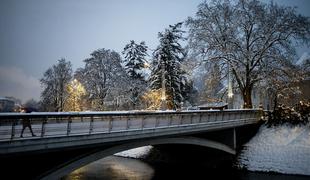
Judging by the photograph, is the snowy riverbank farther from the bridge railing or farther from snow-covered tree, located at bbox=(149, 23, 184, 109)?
snow-covered tree, located at bbox=(149, 23, 184, 109)

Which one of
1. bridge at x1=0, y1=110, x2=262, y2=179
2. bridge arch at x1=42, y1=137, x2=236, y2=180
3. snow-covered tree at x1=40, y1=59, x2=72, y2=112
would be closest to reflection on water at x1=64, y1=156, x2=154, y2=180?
bridge arch at x1=42, y1=137, x2=236, y2=180

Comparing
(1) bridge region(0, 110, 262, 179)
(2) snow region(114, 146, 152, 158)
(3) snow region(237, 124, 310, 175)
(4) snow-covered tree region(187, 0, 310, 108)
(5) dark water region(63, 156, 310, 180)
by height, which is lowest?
(5) dark water region(63, 156, 310, 180)

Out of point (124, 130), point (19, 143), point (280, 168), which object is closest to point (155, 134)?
point (124, 130)

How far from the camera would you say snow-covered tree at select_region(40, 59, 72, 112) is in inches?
1944

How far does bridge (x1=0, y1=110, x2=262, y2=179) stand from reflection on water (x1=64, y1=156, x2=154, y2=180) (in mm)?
5870

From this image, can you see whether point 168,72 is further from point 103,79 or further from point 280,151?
point 280,151

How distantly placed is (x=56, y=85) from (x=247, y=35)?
101 ft

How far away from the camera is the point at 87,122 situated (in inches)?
571

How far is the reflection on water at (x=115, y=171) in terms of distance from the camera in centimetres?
2377

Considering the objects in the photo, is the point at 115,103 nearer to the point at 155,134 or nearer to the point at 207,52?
the point at 207,52

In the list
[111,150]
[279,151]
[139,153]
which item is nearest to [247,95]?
[279,151]

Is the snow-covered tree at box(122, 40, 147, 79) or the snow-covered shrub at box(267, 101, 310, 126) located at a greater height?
the snow-covered tree at box(122, 40, 147, 79)

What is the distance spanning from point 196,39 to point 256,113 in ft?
31.2

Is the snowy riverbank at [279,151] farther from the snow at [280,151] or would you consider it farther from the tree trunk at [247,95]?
the tree trunk at [247,95]
